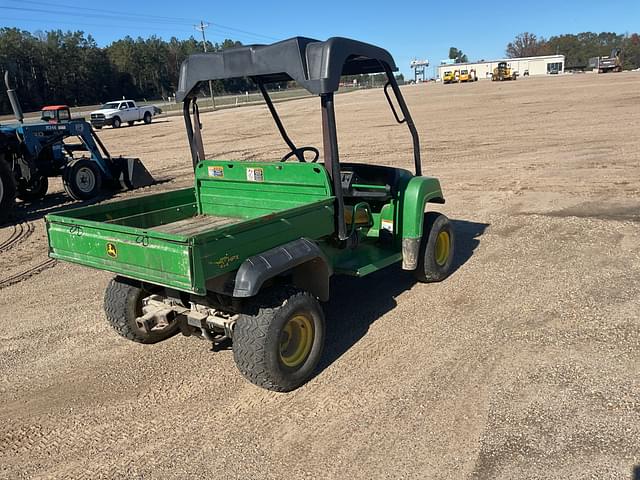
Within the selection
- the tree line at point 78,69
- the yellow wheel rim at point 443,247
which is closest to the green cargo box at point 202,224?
the yellow wheel rim at point 443,247

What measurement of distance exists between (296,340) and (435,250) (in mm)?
2155

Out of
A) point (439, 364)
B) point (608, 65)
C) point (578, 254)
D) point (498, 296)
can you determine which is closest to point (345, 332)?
point (439, 364)

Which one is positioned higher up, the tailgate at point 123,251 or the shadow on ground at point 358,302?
the tailgate at point 123,251

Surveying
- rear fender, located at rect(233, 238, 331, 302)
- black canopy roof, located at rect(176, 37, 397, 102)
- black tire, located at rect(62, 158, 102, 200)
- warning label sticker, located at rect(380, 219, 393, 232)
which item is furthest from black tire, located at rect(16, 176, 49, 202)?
rear fender, located at rect(233, 238, 331, 302)

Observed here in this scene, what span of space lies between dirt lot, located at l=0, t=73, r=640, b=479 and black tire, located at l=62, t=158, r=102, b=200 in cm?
359

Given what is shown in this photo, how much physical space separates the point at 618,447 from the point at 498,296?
2.19 m

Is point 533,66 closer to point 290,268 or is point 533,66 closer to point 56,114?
point 56,114

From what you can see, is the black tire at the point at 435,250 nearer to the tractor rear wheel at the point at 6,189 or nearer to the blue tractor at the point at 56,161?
the tractor rear wheel at the point at 6,189

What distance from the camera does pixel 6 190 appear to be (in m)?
8.80

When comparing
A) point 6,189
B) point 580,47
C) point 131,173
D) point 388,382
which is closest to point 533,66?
point 580,47

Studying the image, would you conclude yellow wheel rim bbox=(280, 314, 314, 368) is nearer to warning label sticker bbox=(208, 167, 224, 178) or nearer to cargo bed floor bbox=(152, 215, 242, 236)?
cargo bed floor bbox=(152, 215, 242, 236)

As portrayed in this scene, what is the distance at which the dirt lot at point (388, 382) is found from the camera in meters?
2.96

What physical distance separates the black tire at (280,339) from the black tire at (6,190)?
7084 mm

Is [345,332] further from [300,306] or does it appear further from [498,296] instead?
[498,296]
